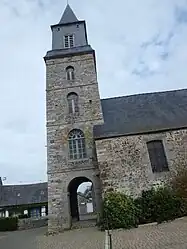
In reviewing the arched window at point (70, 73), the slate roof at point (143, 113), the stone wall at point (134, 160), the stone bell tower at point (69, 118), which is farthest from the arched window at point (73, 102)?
the stone wall at point (134, 160)

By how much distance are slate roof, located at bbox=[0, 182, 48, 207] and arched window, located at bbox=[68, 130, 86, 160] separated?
21.1m

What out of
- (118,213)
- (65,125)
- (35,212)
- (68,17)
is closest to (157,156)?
(118,213)

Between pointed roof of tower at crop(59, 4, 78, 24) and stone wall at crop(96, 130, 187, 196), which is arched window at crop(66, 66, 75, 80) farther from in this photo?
stone wall at crop(96, 130, 187, 196)

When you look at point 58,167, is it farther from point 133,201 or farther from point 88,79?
point 88,79

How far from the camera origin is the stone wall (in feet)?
46.4

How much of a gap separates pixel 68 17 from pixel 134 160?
14.4 meters

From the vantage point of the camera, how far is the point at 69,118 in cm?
1770

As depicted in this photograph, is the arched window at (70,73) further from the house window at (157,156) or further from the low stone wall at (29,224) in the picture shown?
the low stone wall at (29,224)

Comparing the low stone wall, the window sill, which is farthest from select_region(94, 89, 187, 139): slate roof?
the low stone wall

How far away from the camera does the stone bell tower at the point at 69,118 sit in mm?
15891

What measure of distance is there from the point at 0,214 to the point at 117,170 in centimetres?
2656

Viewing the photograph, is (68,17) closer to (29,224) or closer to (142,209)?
(142,209)

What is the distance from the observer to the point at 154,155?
14977 mm

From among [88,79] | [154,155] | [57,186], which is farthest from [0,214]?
[154,155]
